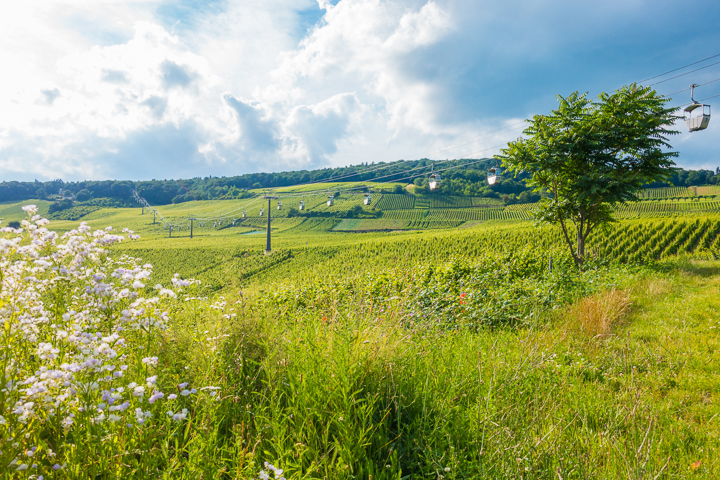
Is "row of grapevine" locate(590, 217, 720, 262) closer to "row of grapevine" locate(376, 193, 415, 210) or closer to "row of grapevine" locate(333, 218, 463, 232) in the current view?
"row of grapevine" locate(333, 218, 463, 232)

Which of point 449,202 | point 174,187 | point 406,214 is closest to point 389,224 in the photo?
point 406,214

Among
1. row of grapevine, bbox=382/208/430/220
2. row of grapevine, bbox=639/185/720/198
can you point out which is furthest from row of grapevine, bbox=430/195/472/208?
row of grapevine, bbox=639/185/720/198

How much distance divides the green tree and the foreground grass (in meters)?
7.93

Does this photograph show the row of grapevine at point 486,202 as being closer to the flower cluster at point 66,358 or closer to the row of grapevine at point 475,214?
the row of grapevine at point 475,214

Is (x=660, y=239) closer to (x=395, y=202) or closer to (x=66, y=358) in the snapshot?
(x=66, y=358)

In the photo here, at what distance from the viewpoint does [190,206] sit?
139875 millimetres

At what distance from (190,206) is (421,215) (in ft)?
338

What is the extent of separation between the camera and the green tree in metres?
10.9

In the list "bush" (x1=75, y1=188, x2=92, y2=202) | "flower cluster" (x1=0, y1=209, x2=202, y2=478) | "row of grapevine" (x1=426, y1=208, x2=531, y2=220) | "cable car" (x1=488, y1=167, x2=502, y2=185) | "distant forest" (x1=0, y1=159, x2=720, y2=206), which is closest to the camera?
"flower cluster" (x1=0, y1=209, x2=202, y2=478)

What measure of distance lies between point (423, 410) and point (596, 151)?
42.1 feet

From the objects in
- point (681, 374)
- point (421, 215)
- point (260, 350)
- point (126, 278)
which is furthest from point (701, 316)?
point (421, 215)

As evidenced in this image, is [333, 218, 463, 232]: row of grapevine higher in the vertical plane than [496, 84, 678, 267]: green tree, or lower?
lower

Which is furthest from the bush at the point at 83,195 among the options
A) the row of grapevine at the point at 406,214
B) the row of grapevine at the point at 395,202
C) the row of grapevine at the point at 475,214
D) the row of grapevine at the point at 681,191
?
the row of grapevine at the point at 681,191

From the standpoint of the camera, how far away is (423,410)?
2361 mm
